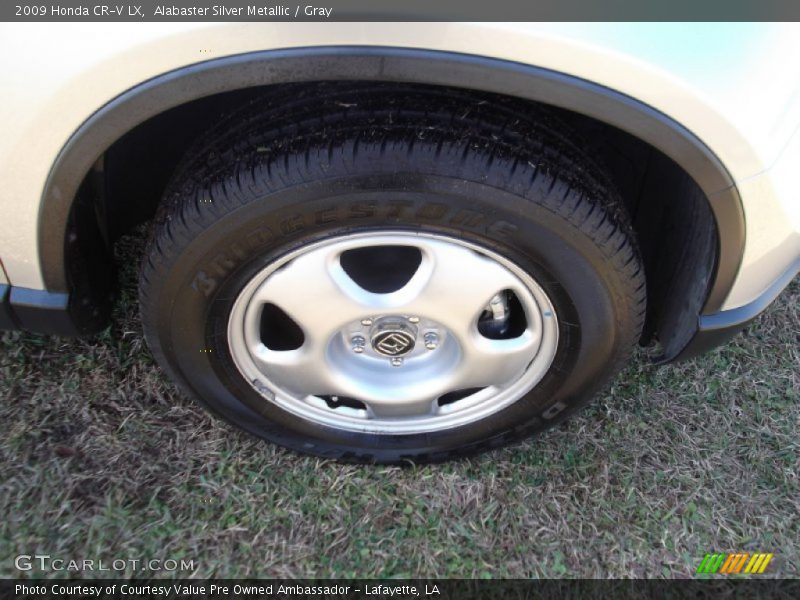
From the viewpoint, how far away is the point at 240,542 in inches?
73.2

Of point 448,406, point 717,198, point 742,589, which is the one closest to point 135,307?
point 448,406

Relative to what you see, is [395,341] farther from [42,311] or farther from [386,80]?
[42,311]

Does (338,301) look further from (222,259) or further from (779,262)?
(779,262)

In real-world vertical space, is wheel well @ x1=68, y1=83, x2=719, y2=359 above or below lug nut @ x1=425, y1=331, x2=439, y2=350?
above

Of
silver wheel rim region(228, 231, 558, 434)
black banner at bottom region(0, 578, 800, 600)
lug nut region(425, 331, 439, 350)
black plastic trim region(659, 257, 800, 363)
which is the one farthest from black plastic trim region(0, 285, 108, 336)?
black plastic trim region(659, 257, 800, 363)

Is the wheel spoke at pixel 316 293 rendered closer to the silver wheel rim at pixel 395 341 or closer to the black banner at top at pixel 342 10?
the silver wheel rim at pixel 395 341

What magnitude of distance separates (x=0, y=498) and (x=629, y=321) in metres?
1.65

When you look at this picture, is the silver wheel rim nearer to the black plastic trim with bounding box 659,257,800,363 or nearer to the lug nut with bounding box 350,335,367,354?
the lug nut with bounding box 350,335,367,354

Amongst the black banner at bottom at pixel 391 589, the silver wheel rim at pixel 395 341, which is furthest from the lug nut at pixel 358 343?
the black banner at bottom at pixel 391 589

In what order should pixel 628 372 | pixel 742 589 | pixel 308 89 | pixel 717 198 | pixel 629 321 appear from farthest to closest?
pixel 628 372
pixel 742 589
pixel 629 321
pixel 308 89
pixel 717 198

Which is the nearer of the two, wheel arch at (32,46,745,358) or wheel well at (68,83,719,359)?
wheel arch at (32,46,745,358)

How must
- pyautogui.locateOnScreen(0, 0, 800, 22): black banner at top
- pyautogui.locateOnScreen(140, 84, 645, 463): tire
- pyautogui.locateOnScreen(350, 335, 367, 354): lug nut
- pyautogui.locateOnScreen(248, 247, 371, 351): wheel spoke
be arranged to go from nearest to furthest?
pyautogui.locateOnScreen(0, 0, 800, 22): black banner at top < pyautogui.locateOnScreen(140, 84, 645, 463): tire < pyautogui.locateOnScreen(248, 247, 371, 351): wheel spoke < pyautogui.locateOnScreen(350, 335, 367, 354): lug nut

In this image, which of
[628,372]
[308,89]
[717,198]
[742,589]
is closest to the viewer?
[717,198]

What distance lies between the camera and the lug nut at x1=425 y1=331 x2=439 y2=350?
180 centimetres
